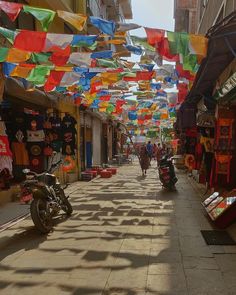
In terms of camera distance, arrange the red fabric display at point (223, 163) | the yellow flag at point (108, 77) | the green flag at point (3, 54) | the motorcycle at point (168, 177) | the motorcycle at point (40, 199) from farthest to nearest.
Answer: the motorcycle at point (168, 177) → the yellow flag at point (108, 77) → the red fabric display at point (223, 163) → the motorcycle at point (40, 199) → the green flag at point (3, 54)

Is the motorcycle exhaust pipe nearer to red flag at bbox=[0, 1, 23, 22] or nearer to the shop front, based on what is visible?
the shop front

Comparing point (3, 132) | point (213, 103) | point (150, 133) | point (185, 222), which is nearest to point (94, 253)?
point (185, 222)

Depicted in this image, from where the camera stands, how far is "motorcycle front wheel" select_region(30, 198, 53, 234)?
7.73m

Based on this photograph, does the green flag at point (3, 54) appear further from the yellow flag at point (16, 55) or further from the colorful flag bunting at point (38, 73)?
the colorful flag bunting at point (38, 73)

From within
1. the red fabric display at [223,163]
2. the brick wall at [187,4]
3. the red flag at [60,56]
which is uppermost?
the brick wall at [187,4]

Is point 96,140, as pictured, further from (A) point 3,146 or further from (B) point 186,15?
(A) point 3,146

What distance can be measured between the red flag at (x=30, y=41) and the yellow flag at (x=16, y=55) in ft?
1.10

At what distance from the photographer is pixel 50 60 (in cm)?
873

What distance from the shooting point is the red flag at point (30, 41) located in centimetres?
718

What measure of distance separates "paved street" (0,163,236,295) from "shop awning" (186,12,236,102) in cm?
365

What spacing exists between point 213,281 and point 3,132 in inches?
238

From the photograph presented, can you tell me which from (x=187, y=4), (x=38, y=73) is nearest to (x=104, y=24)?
(x=38, y=73)

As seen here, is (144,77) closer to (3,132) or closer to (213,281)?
(3,132)

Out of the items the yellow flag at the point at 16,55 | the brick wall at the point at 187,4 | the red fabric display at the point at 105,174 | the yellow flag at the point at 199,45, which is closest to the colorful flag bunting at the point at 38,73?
the yellow flag at the point at 16,55
